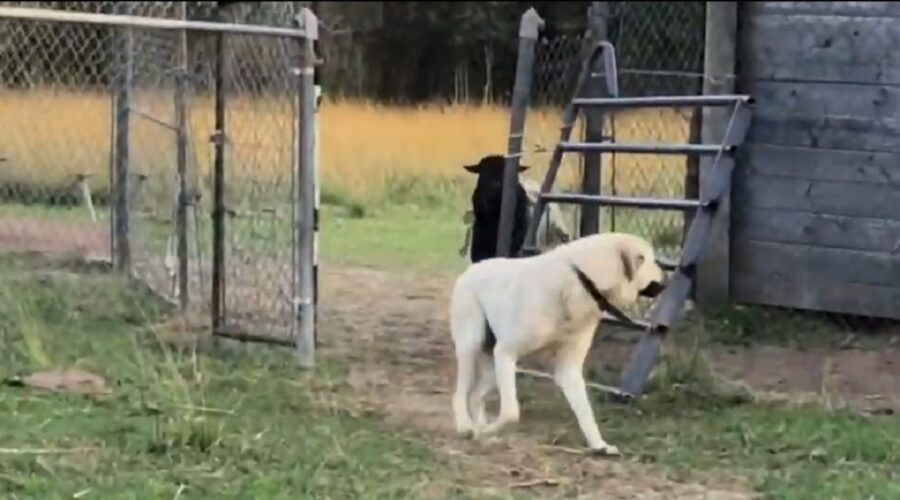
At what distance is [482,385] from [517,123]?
2.13 meters

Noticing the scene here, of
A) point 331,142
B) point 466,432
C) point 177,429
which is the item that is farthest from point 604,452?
point 331,142

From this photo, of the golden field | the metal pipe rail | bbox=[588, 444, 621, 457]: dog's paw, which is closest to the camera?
bbox=[588, 444, 621, 457]: dog's paw

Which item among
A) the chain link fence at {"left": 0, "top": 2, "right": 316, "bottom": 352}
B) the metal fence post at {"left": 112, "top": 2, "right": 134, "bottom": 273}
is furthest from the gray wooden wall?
the metal fence post at {"left": 112, "top": 2, "right": 134, "bottom": 273}

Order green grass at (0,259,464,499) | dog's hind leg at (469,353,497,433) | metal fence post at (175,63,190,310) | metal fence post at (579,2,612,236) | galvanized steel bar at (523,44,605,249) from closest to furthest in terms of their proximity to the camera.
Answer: green grass at (0,259,464,499)
dog's hind leg at (469,353,497,433)
galvanized steel bar at (523,44,605,249)
metal fence post at (175,63,190,310)
metal fence post at (579,2,612,236)

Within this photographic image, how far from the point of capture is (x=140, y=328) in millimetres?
8617

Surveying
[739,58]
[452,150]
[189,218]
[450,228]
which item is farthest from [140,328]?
[452,150]

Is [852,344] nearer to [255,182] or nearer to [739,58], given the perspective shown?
[739,58]

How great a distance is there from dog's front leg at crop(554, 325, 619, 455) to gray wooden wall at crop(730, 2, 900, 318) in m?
2.83

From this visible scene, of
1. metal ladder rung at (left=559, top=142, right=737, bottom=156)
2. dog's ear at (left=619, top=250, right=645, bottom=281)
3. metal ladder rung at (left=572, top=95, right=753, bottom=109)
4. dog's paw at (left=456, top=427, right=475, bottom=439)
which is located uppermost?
metal ladder rung at (left=572, top=95, right=753, bottom=109)

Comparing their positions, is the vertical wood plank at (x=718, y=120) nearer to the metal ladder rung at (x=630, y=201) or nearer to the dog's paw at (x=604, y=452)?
the metal ladder rung at (x=630, y=201)

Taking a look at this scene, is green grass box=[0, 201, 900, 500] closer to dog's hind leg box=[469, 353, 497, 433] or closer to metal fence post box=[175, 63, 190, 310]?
dog's hind leg box=[469, 353, 497, 433]

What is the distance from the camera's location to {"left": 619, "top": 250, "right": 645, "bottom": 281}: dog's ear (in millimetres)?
6125

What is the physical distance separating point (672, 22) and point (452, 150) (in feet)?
38.4

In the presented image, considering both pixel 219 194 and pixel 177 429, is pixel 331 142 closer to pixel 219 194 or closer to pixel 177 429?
pixel 219 194
